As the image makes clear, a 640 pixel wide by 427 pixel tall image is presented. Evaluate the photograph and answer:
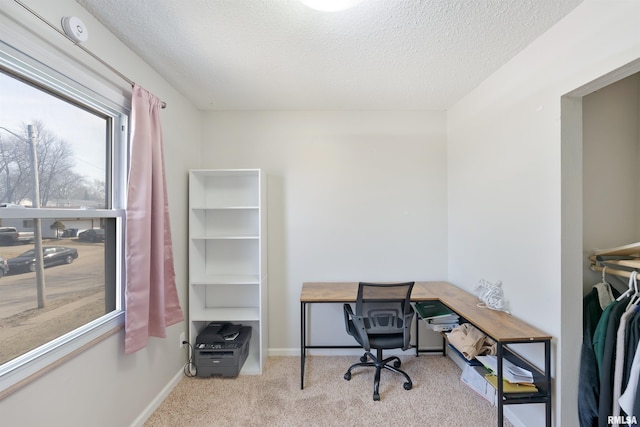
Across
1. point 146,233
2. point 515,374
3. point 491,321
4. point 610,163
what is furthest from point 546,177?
point 146,233

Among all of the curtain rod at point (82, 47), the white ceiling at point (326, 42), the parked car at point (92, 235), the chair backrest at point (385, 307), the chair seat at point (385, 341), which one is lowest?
the chair seat at point (385, 341)

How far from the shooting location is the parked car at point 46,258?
3.70ft

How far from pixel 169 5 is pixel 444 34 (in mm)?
1550

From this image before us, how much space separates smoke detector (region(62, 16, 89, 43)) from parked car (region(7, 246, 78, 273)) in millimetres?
1038

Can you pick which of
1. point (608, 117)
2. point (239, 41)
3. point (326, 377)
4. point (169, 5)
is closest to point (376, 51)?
point (239, 41)

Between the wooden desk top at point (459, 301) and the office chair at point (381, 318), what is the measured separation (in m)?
0.15

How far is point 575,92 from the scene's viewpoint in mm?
1417

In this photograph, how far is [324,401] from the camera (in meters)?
1.99

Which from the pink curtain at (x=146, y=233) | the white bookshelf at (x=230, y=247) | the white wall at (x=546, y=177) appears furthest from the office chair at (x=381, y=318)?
the pink curtain at (x=146, y=233)

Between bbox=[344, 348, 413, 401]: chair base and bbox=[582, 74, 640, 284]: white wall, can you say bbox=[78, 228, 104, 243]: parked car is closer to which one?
bbox=[344, 348, 413, 401]: chair base

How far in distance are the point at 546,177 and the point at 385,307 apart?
4.57 feet

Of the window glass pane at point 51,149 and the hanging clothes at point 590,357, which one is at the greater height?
the window glass pane at point 51,149

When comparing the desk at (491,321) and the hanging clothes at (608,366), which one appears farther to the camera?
the desk at (491,321)

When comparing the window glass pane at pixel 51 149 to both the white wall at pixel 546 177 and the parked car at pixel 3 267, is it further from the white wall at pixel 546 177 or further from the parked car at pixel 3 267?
the white wall at pixel 546 177
